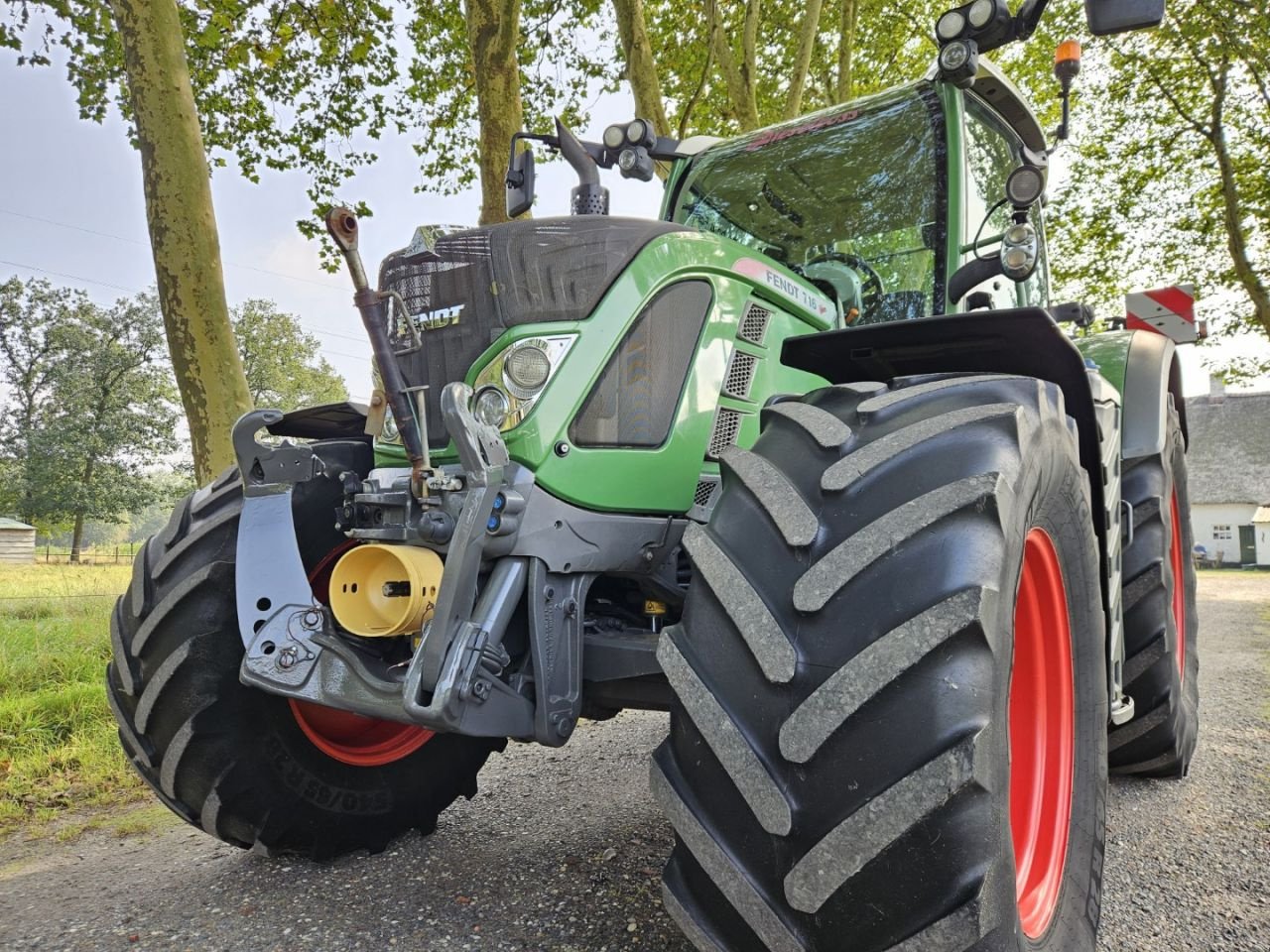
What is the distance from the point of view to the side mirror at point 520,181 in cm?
272

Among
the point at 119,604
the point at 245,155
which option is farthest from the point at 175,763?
the point at 245,155

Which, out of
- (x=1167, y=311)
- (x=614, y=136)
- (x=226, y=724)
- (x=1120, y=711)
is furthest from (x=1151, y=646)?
(x=1167, y=311)

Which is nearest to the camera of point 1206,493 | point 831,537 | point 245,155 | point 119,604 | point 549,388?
point 831,537

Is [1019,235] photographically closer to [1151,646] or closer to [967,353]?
[967,353]

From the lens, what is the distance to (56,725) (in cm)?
405

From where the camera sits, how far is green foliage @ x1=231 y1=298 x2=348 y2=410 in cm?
4272

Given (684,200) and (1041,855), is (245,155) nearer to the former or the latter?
(684,200)

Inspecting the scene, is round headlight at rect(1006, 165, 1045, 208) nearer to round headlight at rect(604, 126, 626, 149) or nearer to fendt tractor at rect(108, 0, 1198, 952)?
fendt tractor at rect(108, 0, 1198, 952)

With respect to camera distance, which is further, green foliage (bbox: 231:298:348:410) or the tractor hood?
green foliage (bbox: 231:298:348:410)

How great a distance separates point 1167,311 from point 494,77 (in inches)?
212

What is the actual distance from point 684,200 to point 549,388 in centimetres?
164

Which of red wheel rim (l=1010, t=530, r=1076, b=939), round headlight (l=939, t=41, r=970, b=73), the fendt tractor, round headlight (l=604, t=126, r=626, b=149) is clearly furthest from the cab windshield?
red wheel rim (l=1010, t=530, r=1076, b=939)

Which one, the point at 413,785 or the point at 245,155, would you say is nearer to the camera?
the point at 413,785

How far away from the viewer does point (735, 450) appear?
1.61 m
